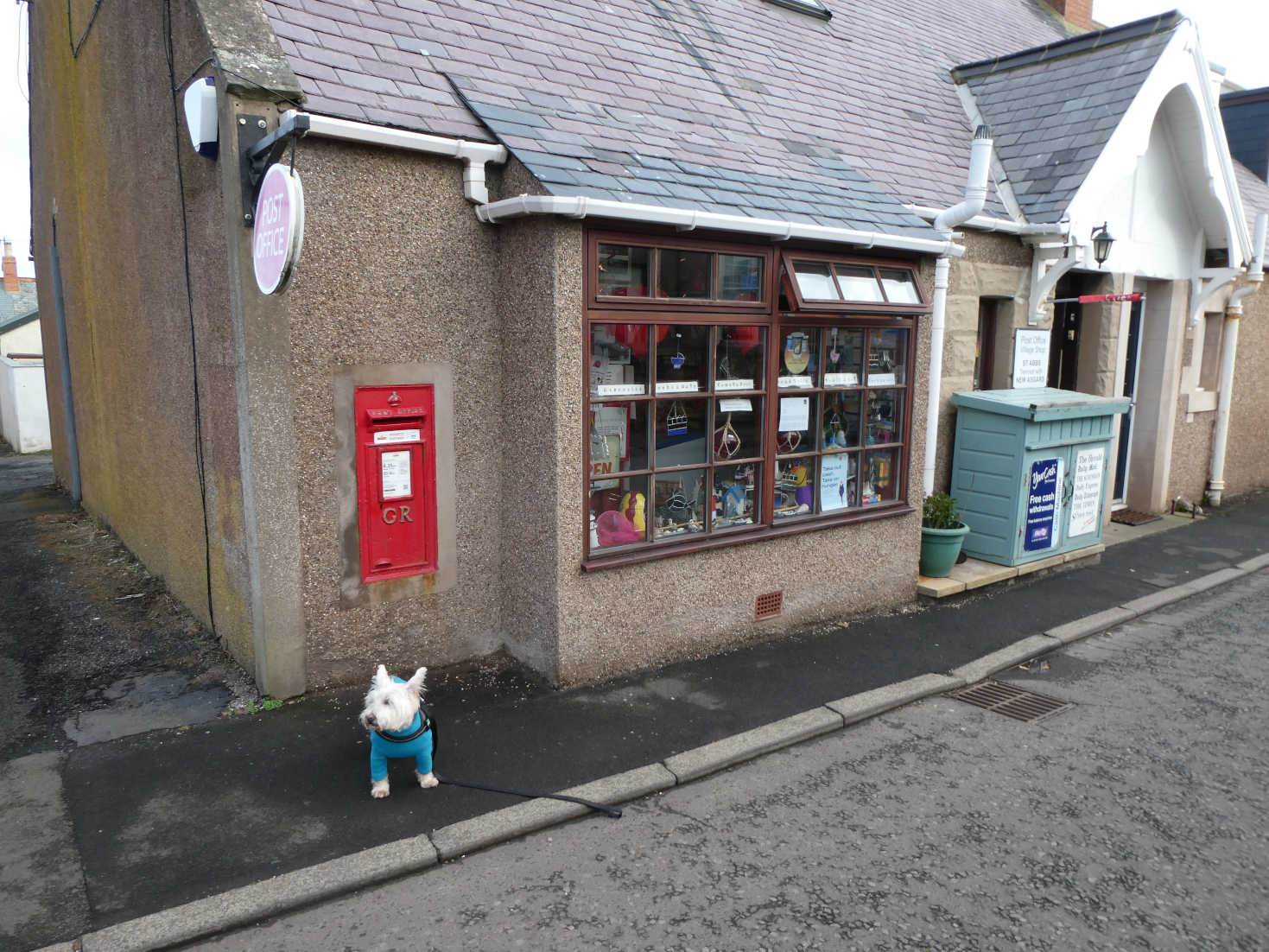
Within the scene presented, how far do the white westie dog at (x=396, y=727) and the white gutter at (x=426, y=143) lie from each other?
3.06 meters

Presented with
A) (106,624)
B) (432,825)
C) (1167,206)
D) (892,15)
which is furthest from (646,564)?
(892,15)

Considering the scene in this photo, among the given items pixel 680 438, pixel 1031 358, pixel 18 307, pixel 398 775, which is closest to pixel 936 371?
pixel 1031 358

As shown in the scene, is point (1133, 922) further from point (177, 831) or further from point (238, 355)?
point (238, 355)

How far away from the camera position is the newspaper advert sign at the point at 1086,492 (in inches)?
358

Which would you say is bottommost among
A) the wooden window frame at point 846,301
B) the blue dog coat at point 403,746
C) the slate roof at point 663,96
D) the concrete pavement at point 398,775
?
the concrete pavement at point 398,775

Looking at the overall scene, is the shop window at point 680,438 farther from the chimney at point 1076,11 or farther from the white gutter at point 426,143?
the chimney at point 1076,11

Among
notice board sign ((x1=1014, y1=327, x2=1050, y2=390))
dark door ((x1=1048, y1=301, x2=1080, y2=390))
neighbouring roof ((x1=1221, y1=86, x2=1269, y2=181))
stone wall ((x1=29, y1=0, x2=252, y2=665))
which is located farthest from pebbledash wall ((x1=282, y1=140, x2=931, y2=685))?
neighbouring roof ((x1=1221, y1=86, x2=1269, y2=181))

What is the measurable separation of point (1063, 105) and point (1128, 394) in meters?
4.01

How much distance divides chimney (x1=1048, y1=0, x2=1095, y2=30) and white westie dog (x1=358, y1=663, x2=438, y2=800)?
66.1 ft

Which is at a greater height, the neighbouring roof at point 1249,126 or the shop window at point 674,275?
the neighbouring roof at point 1249,126

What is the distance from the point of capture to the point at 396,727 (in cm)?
430

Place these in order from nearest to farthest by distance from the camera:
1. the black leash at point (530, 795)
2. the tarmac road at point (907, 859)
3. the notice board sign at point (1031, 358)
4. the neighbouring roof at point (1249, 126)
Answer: the tarmac road at point (907, 859) < the black leash at point (530, 795) < the notice board sign at point (1031, 358) < the neighbouring roof at point (1249, 126)

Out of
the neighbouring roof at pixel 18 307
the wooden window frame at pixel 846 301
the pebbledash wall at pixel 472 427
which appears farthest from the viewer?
the neighbouring roof at pixel 18 307

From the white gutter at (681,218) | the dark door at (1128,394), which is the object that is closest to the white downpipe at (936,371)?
the white gutter at (681,218)
